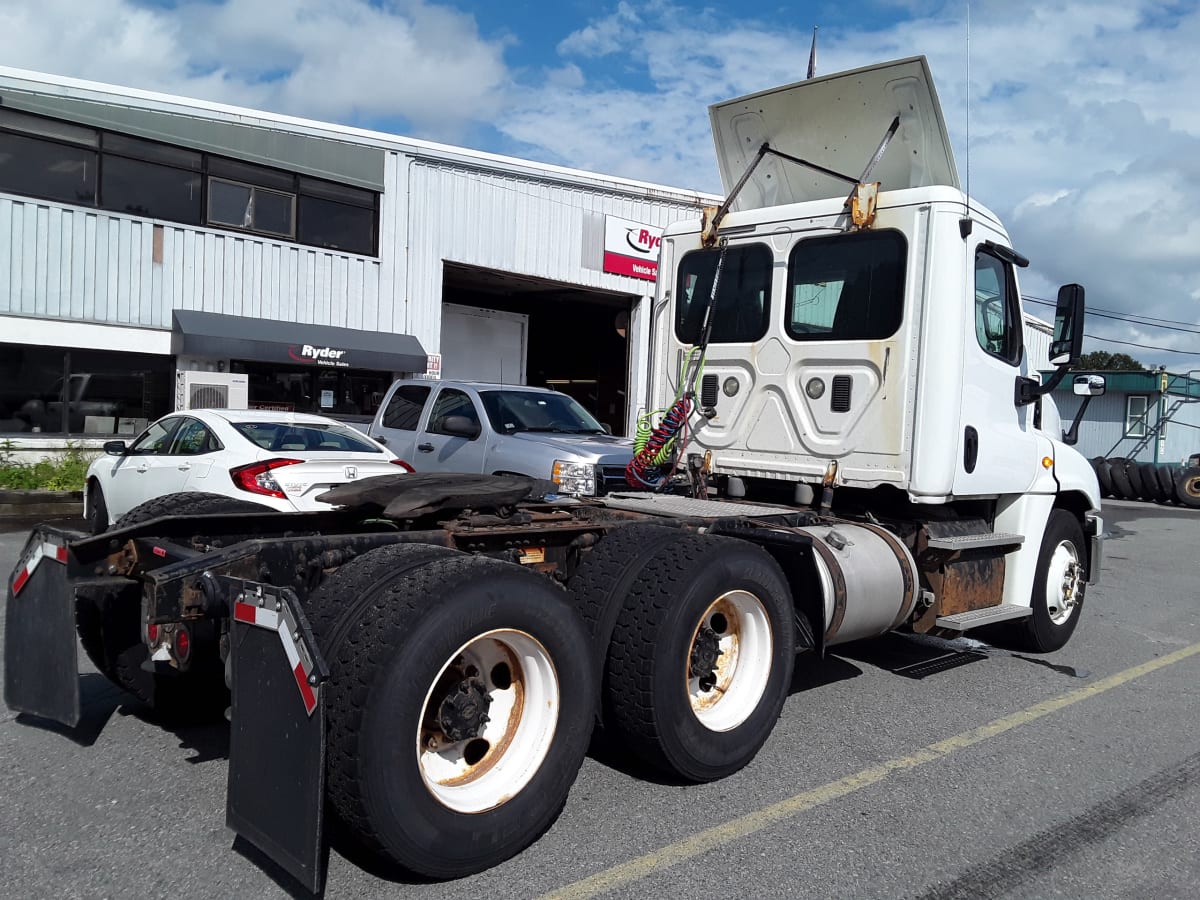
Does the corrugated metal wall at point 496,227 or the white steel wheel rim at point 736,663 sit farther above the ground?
the corrugated metal wall at point 496,227

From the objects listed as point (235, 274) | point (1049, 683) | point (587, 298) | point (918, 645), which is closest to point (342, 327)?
point (235, 274)

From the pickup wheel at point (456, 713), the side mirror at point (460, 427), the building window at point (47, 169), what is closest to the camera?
the pickup wheel at point (456, 713)

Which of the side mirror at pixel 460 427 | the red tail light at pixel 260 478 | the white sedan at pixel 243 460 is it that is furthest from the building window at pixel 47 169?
the red tail light at pixel 260 478

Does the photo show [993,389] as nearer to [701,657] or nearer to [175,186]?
[701,657]

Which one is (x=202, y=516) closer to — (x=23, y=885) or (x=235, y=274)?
(x=23, y=885)

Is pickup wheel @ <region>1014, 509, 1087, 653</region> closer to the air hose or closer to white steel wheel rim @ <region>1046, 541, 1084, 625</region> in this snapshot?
white steel wheel rim @ <region>1046, 541, 1084, 625</region>

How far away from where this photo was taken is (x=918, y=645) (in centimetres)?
719

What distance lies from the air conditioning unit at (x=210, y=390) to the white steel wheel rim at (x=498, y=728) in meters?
13.1

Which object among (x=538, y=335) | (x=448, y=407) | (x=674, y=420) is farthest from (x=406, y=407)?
(x=538, y=335)

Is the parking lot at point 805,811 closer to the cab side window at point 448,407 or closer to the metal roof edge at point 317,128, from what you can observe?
the cab side window at point 448,407

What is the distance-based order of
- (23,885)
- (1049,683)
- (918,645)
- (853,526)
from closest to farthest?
(23,885) < (853,526) < (1049,683) < (918,645)

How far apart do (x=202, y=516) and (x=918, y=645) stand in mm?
5181

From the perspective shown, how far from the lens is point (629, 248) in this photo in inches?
823

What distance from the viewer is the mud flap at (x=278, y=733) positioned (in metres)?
2.83
